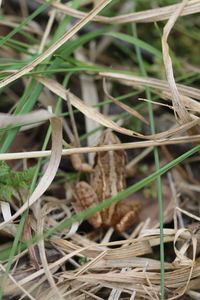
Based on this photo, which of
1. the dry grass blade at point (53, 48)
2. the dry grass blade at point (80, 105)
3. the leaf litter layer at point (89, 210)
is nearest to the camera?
the leaf litter layer at point (89, 210)

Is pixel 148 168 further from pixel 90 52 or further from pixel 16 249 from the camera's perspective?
pixel 16 249

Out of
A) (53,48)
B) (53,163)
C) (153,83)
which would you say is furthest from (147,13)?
(53,163)

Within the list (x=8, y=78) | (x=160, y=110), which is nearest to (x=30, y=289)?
(x=8, y=78)

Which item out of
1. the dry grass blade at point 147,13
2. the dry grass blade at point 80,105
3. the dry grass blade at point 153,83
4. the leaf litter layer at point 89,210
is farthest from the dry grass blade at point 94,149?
the dry grass blade at point 147,13

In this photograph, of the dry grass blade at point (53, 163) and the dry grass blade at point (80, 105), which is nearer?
the dry grass blade at point (53, 163)

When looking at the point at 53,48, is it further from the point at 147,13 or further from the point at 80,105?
the point at 147,13

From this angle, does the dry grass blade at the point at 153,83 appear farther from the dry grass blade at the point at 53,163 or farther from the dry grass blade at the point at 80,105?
the dry grass blade at the point at 53,163

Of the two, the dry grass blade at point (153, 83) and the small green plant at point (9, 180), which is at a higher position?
the dry grass blade at point (153, 83)
